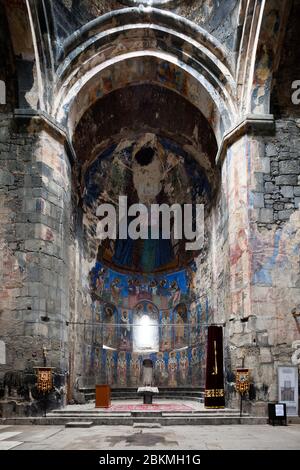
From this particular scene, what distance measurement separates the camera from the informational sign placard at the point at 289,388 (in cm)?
915

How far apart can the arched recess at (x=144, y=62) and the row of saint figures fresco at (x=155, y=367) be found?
7.48 m

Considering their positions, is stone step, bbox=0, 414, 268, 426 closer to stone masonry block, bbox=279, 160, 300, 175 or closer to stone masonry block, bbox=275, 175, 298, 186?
stone masonry block, bbox=275, 175, 298, 186

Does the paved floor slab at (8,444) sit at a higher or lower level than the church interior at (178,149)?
lower

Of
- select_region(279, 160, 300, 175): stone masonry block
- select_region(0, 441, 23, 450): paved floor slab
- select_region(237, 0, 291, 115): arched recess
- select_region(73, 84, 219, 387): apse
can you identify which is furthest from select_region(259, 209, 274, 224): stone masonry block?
select_region(0, 441, 23, 450): paved floor slab

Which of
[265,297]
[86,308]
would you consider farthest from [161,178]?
[265,297]

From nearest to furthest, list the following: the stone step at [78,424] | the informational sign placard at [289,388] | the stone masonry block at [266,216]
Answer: the stone step at [78,424], the informational sign placard at [289,388], the stone masonry block at [266,216]

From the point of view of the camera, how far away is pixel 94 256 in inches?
617

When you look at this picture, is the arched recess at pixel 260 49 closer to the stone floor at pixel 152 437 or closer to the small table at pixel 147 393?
the stone floor at pixel 152 437

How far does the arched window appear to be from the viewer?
17.7m

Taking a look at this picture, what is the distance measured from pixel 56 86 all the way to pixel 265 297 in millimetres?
6656

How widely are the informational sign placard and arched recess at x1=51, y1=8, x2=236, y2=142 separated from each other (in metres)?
5.45

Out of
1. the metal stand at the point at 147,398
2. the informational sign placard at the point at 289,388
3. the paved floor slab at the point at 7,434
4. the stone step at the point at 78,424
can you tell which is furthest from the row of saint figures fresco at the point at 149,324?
the paved floor slab at the point at 7,434

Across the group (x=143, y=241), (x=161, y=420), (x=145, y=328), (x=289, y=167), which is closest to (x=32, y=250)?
→ (x=161, y=420)

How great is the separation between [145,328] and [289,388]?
916 cm
